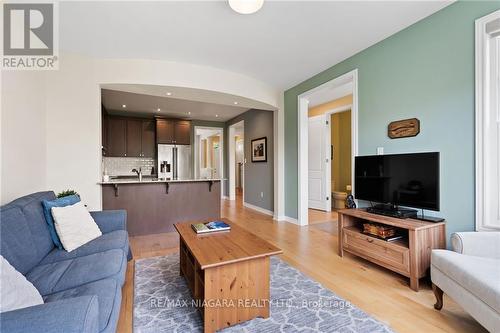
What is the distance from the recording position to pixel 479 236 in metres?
1.73

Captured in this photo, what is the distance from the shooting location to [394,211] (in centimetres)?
244

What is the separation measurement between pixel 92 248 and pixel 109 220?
21.4 inches

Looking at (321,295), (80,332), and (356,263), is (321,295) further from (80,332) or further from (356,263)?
(80,332)

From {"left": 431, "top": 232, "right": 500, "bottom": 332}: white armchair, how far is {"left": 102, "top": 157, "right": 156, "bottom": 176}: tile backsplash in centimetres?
616

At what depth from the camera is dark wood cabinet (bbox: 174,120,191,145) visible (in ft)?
20.7

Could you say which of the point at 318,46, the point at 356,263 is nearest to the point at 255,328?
the point at 356,263

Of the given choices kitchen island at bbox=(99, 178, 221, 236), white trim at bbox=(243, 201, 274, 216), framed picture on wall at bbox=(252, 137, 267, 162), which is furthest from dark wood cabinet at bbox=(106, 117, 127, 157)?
white trim at bbox=(243, 201, 274, 216)

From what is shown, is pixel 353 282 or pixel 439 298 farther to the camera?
pixel 353 282

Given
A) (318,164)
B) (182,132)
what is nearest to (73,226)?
(182,132)

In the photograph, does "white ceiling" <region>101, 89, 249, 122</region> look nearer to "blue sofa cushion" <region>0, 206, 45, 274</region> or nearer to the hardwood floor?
the hardwood floor

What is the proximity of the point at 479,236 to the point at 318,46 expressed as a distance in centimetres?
256

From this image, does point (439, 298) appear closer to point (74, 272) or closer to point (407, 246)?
point (407, 246)

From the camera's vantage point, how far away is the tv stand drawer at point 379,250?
83.8 inches

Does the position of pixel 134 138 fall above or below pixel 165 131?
below
